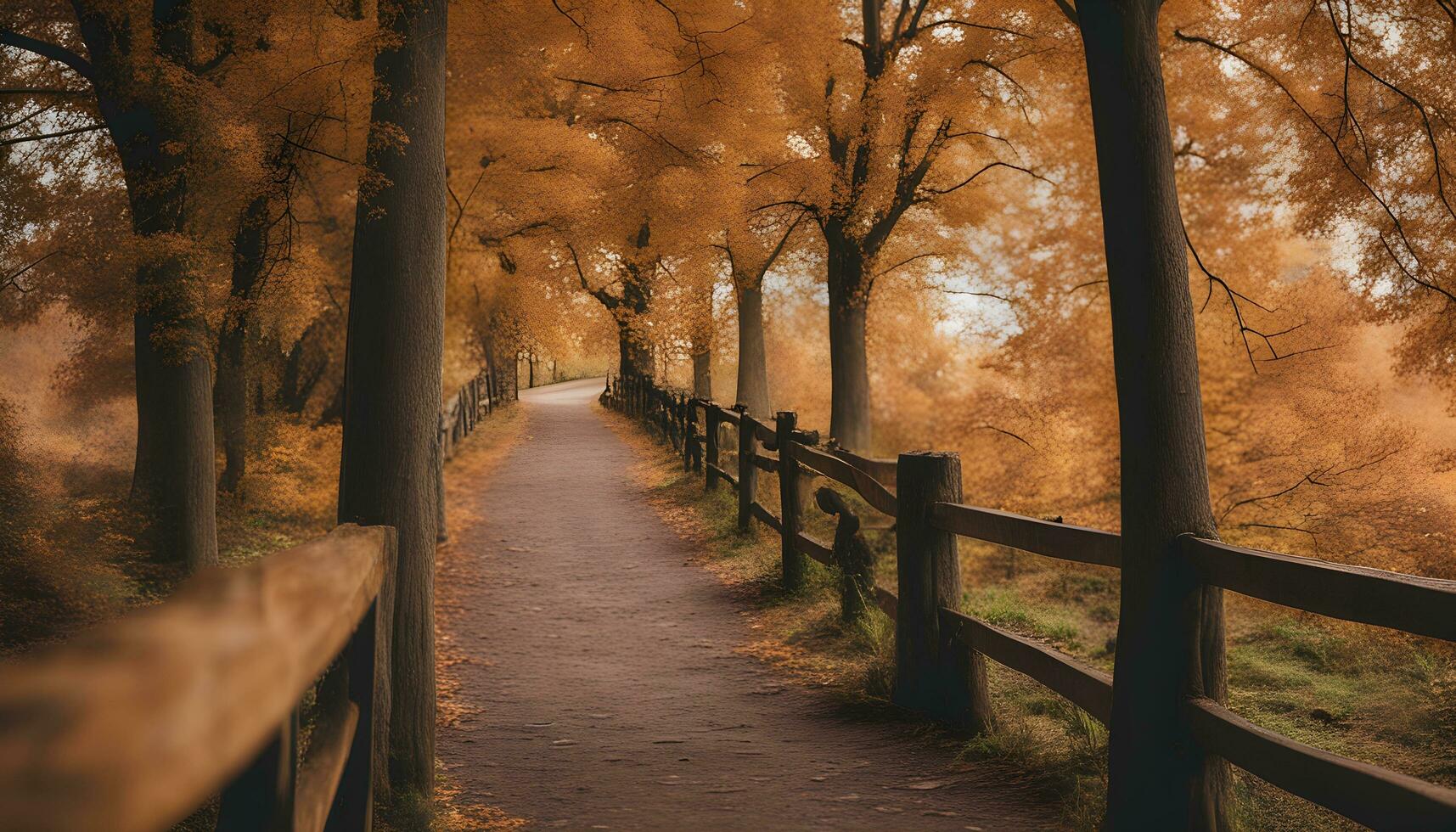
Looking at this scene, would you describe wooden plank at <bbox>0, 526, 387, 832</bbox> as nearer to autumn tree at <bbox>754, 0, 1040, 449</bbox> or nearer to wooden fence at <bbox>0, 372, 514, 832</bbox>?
wooden fence at <bbox>0, 372, 514, 832</bbox>

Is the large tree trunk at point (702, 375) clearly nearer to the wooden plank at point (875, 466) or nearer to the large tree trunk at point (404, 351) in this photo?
the wooden plank at point (875, 466)

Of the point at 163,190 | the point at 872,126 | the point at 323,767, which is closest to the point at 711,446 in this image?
the point at 872,126

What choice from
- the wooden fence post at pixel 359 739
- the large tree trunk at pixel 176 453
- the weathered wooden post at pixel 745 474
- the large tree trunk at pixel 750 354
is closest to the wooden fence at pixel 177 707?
the wooden fence post at pixel 359 739

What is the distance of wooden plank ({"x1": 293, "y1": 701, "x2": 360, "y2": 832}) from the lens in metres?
2.33

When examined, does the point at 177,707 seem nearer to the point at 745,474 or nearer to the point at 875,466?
the point at 875,466

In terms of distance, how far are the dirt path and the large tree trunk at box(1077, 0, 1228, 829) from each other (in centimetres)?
86

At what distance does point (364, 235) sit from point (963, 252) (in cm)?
1758

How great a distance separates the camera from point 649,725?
6660mm

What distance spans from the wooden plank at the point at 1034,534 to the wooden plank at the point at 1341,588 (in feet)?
2.34

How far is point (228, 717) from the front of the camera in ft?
4.14

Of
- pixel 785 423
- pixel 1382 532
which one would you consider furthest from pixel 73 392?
pixel 1382 532

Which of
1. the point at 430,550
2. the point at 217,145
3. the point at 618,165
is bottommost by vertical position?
the point at 430,550

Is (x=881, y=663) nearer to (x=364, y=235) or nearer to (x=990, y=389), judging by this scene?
(x=364, y=235)

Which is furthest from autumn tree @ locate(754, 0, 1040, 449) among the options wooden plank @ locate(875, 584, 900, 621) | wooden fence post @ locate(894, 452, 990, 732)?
wooden fence post @ locate(894, 452, 990, 732)
